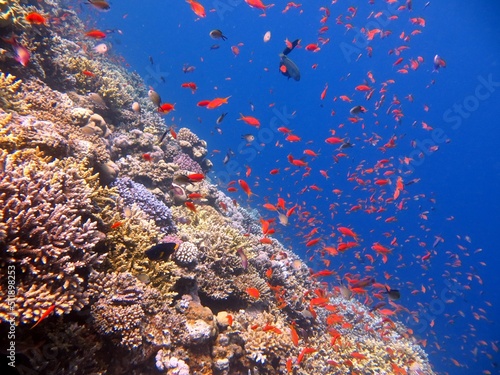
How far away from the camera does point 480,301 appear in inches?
2936

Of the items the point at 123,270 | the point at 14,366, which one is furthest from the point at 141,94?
the point at 14,366

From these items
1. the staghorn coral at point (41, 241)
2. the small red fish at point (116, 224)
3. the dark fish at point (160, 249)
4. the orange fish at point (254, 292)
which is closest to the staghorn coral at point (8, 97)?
the staghorn coral at point (41, 241)

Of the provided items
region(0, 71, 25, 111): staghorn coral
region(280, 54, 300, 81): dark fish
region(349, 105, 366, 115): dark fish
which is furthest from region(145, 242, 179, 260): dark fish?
region(349, 105, 366, 115): dark fish

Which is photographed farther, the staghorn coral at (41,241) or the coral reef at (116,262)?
the coral reef at (116,262)

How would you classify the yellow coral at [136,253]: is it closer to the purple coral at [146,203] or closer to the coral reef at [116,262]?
the coral reef at [116,262]

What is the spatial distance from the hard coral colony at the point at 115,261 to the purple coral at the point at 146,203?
25 millimetres

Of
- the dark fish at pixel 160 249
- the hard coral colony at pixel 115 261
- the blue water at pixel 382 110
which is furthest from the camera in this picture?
the blue water at pixel 382 110

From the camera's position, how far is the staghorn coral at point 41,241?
8.42ft

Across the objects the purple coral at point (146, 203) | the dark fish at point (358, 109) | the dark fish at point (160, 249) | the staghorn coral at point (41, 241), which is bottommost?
the staghorn coral at point (41, 241)

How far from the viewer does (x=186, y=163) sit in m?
9.84

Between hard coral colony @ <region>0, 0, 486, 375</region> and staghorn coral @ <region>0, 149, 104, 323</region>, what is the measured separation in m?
0.01

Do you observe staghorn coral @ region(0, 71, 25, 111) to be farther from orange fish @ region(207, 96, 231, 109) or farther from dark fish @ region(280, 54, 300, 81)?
dark fish @ region(280, 54, 300, 81)

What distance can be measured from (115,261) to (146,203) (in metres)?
2.12

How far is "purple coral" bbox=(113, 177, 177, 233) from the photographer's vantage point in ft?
19.1
